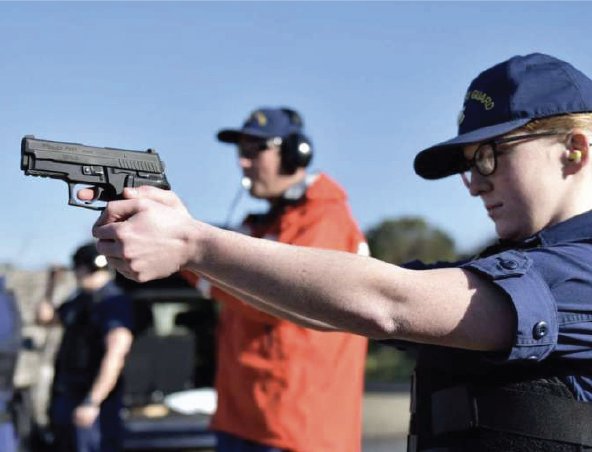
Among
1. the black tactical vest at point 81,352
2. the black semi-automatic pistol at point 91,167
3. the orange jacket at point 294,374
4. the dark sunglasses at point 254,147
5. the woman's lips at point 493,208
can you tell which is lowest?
the black tactical vest at point 81,352

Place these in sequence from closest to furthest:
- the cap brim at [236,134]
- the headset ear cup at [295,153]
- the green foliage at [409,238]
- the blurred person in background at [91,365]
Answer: the headset ear cup at [295,153], the cap brim at [236,134], the blurred person in background at [91,365], the green foliage at [409,238]

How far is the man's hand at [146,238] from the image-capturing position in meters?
1.82

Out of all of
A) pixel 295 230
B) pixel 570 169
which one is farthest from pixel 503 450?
pixel 295 230

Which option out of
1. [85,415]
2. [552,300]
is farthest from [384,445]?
[552,300]

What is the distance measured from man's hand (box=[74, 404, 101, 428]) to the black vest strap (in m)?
4.49

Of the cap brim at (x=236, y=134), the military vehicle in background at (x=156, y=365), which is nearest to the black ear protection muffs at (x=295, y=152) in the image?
the cap brim at (x=236, y=134)

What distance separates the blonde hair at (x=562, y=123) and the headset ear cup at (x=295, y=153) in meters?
2.34

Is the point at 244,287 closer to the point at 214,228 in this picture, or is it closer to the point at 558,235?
the point at 214,228

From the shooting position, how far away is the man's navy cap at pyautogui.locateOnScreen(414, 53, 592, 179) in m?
2.14

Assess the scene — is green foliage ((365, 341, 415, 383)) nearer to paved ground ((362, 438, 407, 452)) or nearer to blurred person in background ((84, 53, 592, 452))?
paved ground ((362, 438, 407, 452))

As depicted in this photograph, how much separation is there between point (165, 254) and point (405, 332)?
515 millimetres

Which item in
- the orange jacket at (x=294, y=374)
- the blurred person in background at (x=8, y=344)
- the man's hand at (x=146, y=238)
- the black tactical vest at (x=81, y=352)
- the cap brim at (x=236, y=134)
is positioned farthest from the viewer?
the black tactical vest at (x=81, y=352)

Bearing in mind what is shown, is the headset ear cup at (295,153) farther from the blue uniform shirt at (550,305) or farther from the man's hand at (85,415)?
the man's hand at (85,415)

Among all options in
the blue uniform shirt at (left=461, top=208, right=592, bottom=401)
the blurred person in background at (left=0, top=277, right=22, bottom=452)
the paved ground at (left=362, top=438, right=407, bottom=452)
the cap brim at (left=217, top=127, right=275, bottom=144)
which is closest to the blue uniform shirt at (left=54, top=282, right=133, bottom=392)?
the blurred person in background at (left=0, top=277, right=22, bottom=452)
